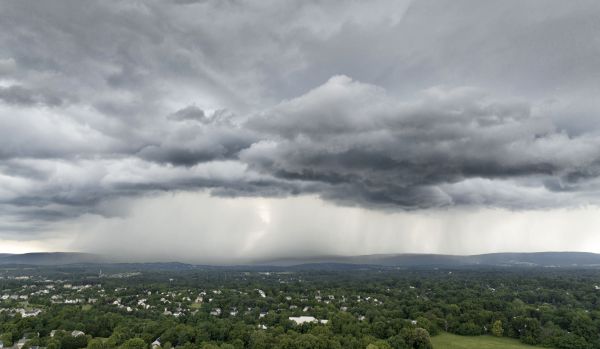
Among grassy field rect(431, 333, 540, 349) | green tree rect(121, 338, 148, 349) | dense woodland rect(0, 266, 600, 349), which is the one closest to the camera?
green tree rect(121, 338, 148, 349)

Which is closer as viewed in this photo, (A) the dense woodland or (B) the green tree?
(B) the green tree

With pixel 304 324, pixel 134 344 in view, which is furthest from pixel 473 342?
pixel 134 344

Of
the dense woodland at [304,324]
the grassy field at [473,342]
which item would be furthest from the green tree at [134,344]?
the grassy field at [473,342]

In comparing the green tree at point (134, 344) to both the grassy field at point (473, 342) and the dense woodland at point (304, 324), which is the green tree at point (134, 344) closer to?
the dense woodland at point (304, 324)

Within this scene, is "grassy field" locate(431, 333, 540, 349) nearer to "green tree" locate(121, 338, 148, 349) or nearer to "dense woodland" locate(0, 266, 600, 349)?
"dense woodland" locate(0, 266, 600, 349)

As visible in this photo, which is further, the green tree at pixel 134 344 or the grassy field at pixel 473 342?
the grassy field at pixel 473 342

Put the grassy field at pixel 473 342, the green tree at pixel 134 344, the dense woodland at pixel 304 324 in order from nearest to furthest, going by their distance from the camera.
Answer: the green tree at pixel 134 344, the dense woodland at pixel 304 324, the grassy field at pixel 473 342

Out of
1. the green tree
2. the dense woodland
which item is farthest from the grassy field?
the green tree

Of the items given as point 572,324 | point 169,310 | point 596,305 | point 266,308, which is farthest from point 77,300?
point 596,305

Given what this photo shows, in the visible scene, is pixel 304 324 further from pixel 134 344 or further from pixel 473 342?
pixel 473 342
